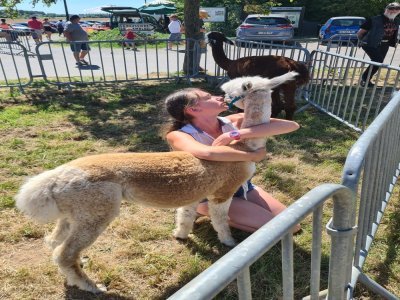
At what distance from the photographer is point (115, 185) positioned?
2.09 metres

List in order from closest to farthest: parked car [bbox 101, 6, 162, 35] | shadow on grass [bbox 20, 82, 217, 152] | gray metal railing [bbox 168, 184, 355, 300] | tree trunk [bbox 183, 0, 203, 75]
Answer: gray metal railing [bbox 168, 184, 355, 300] < shadow on grass [bbox 20, 82, 217, 152] < tree trunk [bbox 183, 0, 203, 75] < parked car [bbox 101, 6, 162, 35]

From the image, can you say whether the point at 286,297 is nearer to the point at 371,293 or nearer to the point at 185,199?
the point at 185,199

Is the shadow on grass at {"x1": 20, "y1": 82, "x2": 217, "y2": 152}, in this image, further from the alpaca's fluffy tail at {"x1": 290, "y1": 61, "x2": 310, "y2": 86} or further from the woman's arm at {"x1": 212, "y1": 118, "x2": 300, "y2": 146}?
the alpaca's fluffy tail at {"x1": 290, "y1": 61, "x2": 310, "y2": 86}

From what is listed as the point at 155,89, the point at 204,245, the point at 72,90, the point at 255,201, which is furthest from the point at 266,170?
the point at 72,90

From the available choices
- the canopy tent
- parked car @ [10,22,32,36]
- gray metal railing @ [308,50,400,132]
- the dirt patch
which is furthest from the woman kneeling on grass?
the canopy tent

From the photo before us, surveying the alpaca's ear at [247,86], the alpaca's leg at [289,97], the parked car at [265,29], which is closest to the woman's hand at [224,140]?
the alpaca's ear at [247,86]

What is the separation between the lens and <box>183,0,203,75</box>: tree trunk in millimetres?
8993

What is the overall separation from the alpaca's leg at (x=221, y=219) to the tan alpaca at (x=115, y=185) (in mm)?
78

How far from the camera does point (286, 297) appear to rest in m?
1.22

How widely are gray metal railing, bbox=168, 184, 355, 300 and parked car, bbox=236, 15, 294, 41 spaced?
678 inches

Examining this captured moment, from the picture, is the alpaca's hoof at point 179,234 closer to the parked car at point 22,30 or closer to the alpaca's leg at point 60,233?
the alpaca's leg at point 60,233

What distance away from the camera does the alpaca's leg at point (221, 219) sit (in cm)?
271

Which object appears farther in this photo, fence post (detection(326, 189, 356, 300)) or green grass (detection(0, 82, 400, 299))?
green grass (detection(0, 82, 400, 299))

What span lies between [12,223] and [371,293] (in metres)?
3.15
